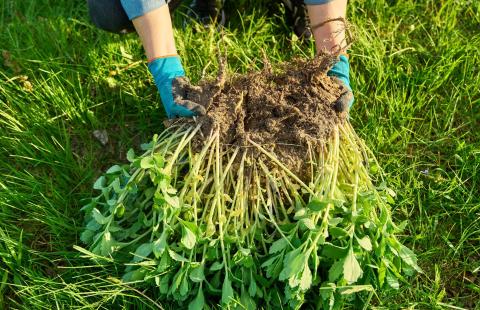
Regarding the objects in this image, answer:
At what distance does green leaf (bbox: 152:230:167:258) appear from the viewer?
60.2 inches

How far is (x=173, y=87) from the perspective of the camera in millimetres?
1796

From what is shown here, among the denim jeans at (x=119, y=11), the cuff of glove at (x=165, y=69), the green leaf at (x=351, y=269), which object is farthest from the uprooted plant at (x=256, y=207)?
the denim jeans at (x=119, y=11)

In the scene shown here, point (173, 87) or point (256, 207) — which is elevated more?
point (173, 87)

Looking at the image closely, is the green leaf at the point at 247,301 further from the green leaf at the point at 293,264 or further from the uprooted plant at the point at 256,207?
the green leaf at the point at 293,264

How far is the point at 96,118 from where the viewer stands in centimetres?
223

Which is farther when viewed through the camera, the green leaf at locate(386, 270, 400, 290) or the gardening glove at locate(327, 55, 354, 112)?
the gardening glove at locate(327, 55, 354, 112)

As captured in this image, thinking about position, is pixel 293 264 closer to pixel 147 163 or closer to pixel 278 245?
pixel 278 245

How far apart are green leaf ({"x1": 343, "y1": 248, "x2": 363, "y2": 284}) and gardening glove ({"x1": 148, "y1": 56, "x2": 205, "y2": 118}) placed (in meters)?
0.65

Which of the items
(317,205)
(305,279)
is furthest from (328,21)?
(305,279)

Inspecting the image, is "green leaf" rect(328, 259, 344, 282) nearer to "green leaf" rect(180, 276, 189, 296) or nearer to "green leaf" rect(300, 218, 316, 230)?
"green leaf" rect(300, 218, 316, 230)

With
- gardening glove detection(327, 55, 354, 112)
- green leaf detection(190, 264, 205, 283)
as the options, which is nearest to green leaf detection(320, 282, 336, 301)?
green leaf detection(190, 264, 205, 283)

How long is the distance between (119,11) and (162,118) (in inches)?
18.7

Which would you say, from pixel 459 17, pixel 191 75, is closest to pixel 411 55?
pixel 459 17

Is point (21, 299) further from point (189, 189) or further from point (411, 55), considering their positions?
point (411, 55)
